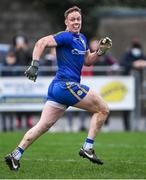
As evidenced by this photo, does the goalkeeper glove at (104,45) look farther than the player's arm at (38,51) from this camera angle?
Yes

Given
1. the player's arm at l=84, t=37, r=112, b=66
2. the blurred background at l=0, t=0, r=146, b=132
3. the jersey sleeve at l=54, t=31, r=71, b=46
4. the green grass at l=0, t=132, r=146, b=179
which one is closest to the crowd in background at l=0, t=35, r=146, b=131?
the blurred background at l=0, t=0, r=146, b=132

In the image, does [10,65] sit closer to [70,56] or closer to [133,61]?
[133,61]

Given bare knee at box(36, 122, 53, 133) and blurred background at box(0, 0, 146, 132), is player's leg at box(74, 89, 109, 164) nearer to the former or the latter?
bare knee at box(36, 122, 53, 133)

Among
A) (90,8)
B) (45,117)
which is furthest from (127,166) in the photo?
(90,8)

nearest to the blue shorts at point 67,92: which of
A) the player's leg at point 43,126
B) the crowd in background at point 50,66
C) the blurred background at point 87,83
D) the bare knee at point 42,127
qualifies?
the player's leg at point 43,126

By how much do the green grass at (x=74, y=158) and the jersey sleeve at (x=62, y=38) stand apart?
1.73 meters

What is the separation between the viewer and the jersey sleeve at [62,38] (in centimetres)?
1162

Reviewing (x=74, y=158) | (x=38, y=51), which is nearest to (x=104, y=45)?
(x=38, y=51)

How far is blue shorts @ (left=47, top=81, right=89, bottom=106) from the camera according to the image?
38.8 ft

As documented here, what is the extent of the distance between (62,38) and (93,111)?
1.17 meters

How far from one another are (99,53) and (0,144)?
4781 millimetres

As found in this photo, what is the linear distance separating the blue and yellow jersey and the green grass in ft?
4.25

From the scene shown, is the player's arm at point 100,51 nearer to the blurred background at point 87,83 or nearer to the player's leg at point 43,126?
the player's leg at point 43,126

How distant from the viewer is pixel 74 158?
44.8 feet
